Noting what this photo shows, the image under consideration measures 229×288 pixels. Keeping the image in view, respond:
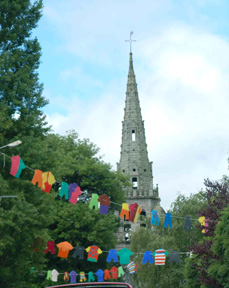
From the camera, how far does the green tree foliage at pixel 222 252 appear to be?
30656 mm

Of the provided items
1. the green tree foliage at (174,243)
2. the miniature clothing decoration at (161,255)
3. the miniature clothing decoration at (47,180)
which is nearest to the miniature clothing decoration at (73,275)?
the miniature clothing decoration at (161,255)

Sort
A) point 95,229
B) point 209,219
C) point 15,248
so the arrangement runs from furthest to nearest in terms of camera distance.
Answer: point 95,229
point 209,219
point 15,248

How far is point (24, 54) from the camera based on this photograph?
29.3m

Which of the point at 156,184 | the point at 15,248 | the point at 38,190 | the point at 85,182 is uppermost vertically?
the point at 156,184

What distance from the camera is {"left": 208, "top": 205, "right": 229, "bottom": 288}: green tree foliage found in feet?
101

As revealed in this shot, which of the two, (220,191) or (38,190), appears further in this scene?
(220,191)

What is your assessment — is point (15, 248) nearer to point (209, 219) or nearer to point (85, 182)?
point (209, 219)

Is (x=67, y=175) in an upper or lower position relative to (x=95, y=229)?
upper

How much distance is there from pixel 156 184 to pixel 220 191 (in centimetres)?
5269

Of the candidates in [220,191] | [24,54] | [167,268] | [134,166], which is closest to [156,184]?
[134,166]

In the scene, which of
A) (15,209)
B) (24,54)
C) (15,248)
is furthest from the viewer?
(24,54)

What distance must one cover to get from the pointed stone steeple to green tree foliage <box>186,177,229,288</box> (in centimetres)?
4917

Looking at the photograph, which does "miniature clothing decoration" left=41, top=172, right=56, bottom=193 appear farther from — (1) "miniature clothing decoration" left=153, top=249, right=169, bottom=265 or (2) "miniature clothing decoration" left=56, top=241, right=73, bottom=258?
(1) "miniature clothing decoration" left=153, top=249, right=169, bottom=265

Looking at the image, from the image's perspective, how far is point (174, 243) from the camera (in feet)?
166
